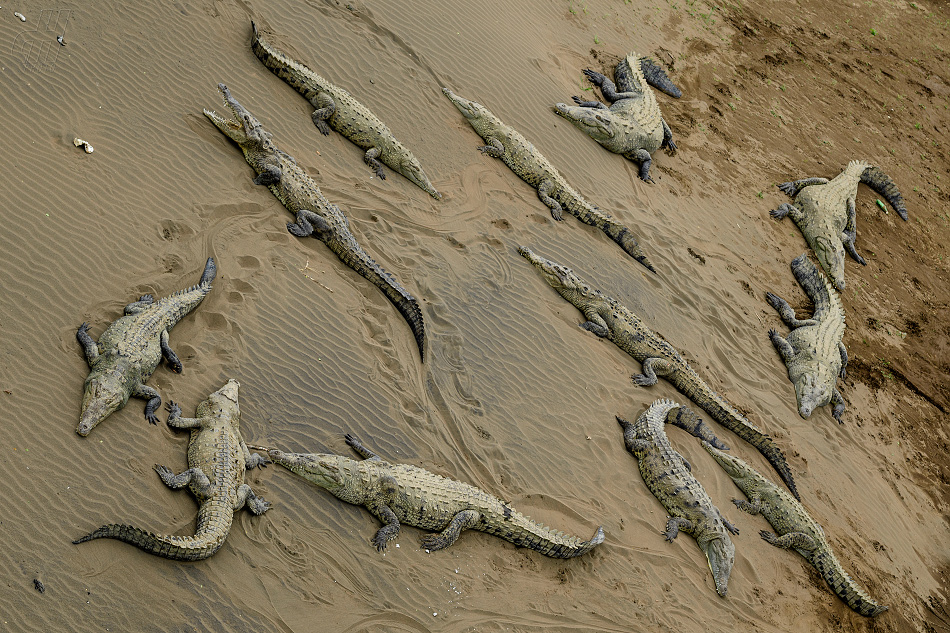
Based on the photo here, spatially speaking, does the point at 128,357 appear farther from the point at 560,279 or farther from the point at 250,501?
the point at 560,279

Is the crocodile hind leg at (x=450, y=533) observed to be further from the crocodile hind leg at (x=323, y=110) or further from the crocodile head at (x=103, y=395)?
the crocodile hind leg at (x=323, y=110)

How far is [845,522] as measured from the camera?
32.2 ft

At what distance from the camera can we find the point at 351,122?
10109 millimetres

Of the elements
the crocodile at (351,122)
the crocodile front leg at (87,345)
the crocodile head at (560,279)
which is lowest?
the crocodile front leg at (87,345)

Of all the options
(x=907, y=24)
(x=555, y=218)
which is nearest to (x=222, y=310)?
(x=555, y=218)

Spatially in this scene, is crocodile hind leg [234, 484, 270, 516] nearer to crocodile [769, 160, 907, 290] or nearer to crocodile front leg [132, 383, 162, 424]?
crocodile front leg [132, 383, 162, 424]

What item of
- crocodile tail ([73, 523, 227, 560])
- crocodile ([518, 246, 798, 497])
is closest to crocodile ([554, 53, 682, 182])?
crocodile ([518, 246, 798, 497])

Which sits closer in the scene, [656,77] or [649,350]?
[649,350]

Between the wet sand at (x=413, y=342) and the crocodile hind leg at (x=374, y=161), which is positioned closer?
the wet sand at (x=413, y=342)

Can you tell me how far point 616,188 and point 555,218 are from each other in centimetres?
184

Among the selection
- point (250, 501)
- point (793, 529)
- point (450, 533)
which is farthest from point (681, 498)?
point (250, 501)

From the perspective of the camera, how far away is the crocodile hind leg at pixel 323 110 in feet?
33.0

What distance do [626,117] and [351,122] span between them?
5.31m

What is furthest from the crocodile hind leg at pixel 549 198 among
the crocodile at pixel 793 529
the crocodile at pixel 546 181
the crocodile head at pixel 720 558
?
the crocodile head at pixel 720 558
